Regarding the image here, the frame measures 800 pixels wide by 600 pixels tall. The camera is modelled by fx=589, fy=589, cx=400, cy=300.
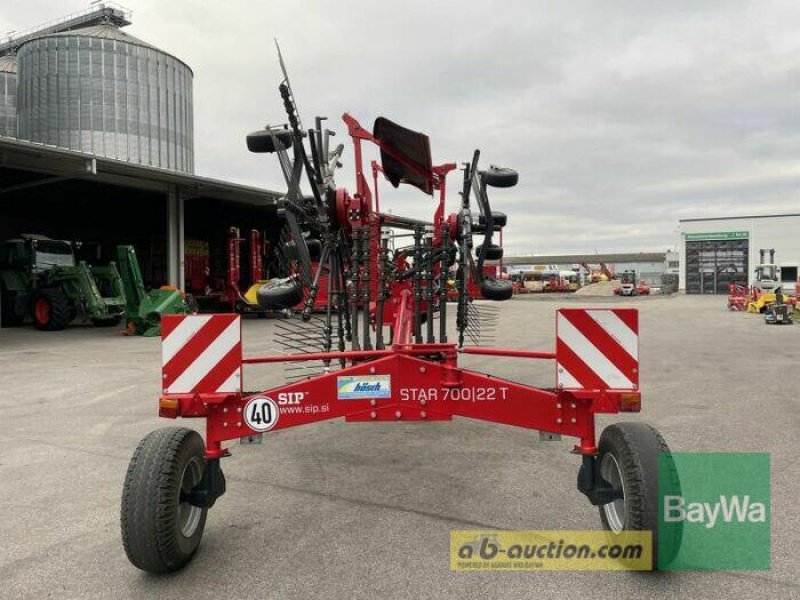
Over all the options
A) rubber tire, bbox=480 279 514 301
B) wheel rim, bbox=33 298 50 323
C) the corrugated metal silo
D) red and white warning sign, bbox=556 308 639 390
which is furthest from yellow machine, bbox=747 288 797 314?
the corrugated metal silo

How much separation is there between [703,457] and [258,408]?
130 inches

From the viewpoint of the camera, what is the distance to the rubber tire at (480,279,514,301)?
14.0 ft

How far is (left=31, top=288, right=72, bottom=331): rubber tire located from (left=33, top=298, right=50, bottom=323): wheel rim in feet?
0.22

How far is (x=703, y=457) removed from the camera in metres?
4.32

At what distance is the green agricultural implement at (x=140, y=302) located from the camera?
1448 cm

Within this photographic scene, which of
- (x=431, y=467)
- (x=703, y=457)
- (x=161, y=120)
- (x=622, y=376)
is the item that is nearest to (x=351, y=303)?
(x=431, y=467)

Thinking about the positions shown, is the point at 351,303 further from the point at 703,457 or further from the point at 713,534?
the point at 703,457

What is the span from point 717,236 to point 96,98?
49367 millimetres

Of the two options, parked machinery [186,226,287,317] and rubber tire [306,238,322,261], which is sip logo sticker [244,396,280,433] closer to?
rubber tire [306,238,322,261]

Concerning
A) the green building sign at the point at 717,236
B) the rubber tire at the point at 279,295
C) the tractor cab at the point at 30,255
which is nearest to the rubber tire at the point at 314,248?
the rubber tire at the point at 279,295

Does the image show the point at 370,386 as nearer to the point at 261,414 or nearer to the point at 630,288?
the point at 261,414

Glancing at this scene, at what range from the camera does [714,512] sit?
332 cm

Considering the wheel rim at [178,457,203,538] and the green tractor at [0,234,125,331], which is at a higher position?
the green tractor at [0,234,125,331]

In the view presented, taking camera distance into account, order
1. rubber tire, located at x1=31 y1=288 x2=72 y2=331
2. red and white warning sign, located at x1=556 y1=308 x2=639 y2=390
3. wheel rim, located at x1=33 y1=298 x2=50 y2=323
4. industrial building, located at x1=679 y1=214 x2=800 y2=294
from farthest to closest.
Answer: industrial building, located at x1=679 y1=214 x2=800 y2=294 < wheel rim, located at x1=33 y1=298 x2=50 y2=323 < rubber tire, located at x1=31 y1=288 x2=72 y2=331 < red and white warning sign, located at x1=556 y1=308 x2=639 y2=390
